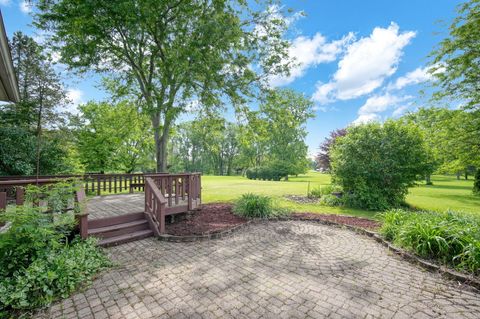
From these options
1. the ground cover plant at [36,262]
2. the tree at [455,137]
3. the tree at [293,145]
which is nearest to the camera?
Result: the ground cover plant at [36,262]

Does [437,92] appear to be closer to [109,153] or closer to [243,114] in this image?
[243,114]

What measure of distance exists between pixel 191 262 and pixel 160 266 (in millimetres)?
537

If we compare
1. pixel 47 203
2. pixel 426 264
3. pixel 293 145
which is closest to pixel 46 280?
pixel 47 203

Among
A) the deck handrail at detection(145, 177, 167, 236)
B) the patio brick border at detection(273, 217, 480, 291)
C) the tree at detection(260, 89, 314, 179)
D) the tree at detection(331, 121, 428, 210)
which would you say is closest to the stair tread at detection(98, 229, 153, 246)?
the deck handrail at detection(145, 177, 167, 236)

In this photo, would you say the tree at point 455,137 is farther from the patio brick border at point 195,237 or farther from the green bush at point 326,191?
the patio brick border at point 195,237

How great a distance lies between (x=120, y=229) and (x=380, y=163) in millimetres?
9964

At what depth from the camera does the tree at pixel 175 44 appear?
7004mm

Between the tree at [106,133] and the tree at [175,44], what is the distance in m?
3.13

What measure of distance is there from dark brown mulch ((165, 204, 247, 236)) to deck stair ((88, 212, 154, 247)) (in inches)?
25.4

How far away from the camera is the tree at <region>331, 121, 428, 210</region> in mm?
8633

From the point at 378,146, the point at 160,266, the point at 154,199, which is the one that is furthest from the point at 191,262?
the point at 378,146

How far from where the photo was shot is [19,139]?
27.9 feet

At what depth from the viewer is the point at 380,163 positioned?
28.9 ft

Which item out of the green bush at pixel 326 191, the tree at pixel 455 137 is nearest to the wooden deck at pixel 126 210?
the green bush at pixel 326 191
